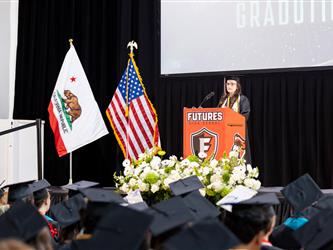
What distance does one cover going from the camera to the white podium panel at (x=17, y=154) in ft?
25.9

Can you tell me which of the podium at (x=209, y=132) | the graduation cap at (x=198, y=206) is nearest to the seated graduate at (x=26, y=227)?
the graduation cap at (x=198, y=206)

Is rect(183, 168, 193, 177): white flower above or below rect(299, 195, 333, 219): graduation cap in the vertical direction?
above

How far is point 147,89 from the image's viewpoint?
870 centimetres

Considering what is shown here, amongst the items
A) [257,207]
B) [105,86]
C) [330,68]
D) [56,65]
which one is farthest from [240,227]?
[56,65]

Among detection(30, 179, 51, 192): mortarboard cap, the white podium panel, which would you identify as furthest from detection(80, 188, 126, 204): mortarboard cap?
the white podium panel

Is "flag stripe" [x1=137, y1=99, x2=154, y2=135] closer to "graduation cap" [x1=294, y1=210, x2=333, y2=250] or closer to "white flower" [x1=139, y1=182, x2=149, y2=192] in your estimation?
"white flower" [x1=139, y1=182, x2=149, y2=192]

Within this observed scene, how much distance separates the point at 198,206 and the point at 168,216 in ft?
2.11

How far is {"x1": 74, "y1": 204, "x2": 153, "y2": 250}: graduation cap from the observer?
203cm

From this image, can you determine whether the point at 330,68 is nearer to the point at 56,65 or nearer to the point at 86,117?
the point at 86,117

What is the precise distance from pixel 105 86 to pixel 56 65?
40.5 inches

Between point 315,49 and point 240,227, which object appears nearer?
point 240,227

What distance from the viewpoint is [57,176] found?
9.39m

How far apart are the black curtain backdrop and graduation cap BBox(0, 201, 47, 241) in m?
5.99

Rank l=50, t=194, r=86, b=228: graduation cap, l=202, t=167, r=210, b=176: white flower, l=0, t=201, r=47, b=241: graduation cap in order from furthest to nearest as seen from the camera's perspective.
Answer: l=202, t=167, r=210, b=176: white flower
l=50, t=194, r=86, b=228: graduation cap
l=0, t=201, r=47, b=241: graduation cap
